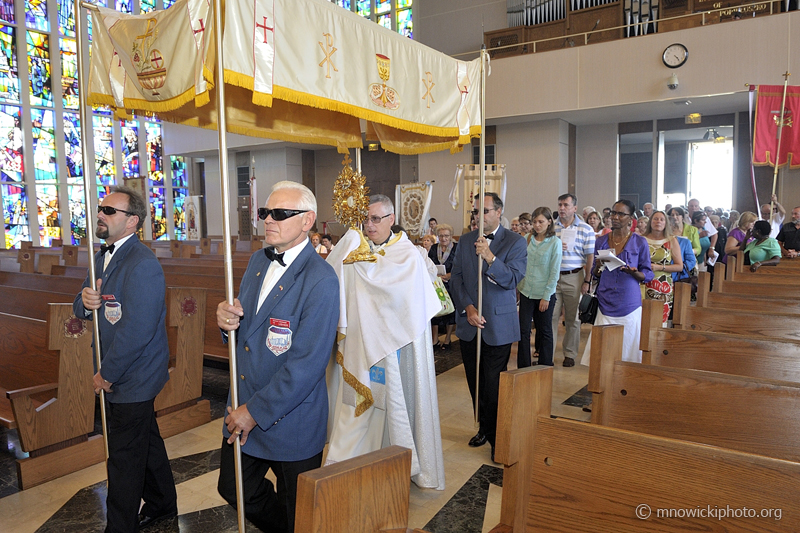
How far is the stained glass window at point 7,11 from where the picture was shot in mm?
15586

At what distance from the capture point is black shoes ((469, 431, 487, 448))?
368 cm

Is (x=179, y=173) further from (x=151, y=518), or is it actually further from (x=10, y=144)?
(x=151, y=518)

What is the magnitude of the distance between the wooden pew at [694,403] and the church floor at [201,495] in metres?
1.20

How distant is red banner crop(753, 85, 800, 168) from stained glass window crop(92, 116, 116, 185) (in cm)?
1739

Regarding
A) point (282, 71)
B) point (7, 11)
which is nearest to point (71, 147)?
point (7, 11)

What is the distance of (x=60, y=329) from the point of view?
3.30 metres

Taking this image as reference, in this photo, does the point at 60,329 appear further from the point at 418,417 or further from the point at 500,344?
the point at 500,344

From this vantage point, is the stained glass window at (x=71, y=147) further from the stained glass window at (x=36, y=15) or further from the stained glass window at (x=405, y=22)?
the stained glass window at (x=405, y=22)

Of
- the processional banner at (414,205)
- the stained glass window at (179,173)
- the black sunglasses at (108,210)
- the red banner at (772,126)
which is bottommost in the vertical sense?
the black sunglasses at (108,210)

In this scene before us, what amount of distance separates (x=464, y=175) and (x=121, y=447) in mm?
10716

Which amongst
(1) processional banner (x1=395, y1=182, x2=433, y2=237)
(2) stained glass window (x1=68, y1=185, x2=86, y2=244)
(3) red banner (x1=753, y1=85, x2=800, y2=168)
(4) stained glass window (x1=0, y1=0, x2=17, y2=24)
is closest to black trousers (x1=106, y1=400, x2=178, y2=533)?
(3) red banner (x1=753, y1=85, x2=800, y2=168)

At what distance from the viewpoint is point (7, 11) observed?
1573 centimetres

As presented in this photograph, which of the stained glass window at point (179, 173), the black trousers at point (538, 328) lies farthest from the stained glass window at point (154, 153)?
the black trousers at point (538, 328)

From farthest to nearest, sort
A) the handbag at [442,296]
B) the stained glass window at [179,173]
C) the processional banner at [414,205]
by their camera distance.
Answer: the stained glass window at [179,173] → the processional banner at [414,205] → the handbag at [442,296]
